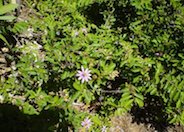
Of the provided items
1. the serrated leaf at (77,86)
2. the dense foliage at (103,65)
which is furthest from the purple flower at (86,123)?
the serrated leaf at (77,86)

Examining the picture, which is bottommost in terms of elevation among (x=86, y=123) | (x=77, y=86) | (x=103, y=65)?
(x=86, y=123)

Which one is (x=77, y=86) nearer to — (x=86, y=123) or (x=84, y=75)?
(x=84, y=75)

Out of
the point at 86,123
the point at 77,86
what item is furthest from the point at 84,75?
the point at 86,123

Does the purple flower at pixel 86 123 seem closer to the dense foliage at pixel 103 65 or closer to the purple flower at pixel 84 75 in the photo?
the dense foliage at pixel 103 65

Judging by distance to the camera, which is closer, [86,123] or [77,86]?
[77,86]

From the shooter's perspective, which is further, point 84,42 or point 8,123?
point 84,42

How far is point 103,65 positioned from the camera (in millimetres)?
2629

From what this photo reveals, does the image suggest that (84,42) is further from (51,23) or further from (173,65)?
(173,65)

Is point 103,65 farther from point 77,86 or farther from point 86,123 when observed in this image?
point 86,123

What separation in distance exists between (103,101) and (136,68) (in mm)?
494

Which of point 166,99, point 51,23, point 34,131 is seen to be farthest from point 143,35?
point 34,131

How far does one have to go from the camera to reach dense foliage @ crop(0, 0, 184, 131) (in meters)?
2.65

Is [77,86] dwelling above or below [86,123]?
above

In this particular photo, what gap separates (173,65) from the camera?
2.81 metres
